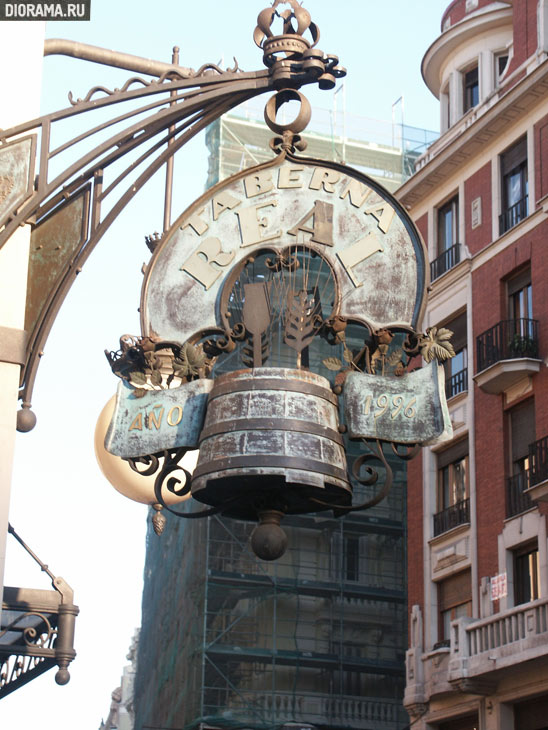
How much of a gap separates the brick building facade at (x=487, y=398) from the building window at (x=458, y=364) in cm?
4

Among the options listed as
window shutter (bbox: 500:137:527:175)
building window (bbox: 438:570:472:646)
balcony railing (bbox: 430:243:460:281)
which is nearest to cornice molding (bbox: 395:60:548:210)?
window shutter (bbox: 500:137:527:175)

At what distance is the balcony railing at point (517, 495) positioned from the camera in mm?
30062

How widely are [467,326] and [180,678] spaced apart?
15.1 metres

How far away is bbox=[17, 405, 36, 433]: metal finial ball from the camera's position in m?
7.53

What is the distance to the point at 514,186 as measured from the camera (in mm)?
33406

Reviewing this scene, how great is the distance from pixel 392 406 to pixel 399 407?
0.04 meters

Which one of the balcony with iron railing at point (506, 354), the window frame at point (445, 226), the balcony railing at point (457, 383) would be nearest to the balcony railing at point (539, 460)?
the balcony with iron railing at point (506, 354)

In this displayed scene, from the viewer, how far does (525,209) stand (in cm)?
3266

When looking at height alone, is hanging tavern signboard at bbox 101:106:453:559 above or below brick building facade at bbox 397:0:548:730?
below

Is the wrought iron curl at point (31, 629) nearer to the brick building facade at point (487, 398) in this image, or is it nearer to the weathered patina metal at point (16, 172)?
the weathered patina metal at point (16, 172)

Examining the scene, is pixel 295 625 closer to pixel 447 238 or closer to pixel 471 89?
pixel 447 238

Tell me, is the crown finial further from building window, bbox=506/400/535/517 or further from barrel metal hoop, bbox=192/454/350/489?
building window, bbox=506/400/535/517

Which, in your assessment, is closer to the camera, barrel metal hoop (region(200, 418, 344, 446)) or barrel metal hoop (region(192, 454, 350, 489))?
barrel metal hoop (region(192, 454, 350, 489))

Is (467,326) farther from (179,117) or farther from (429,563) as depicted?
(179,117)
